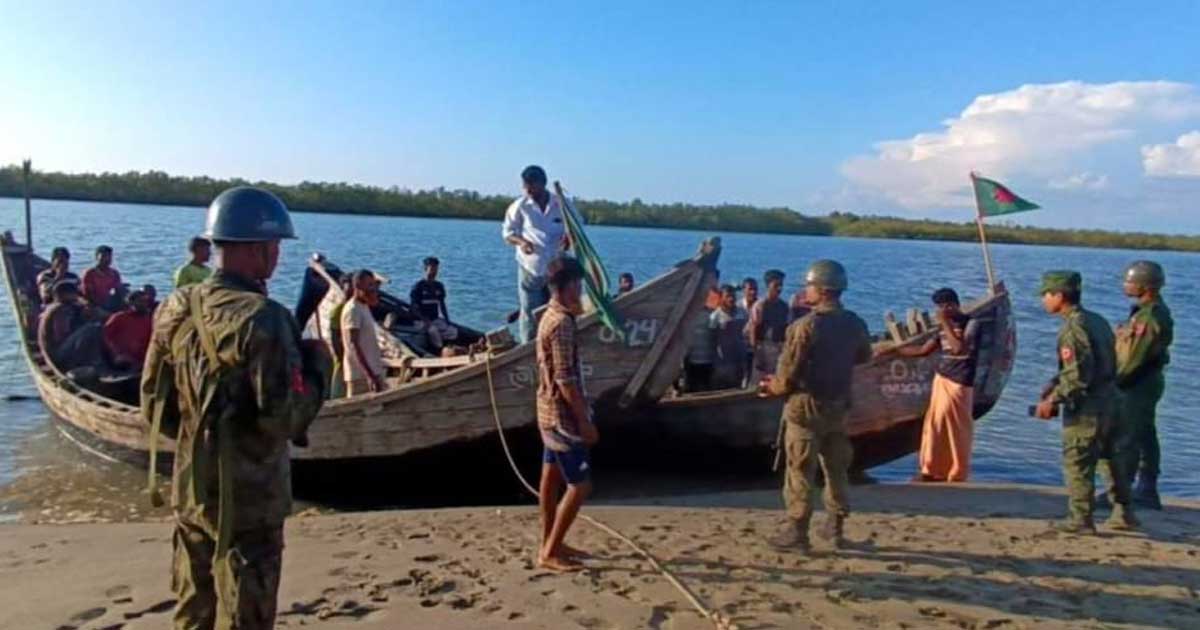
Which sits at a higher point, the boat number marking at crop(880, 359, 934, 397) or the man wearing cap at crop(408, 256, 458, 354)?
the man wearing cap at crop(408, 256, 458, 354)

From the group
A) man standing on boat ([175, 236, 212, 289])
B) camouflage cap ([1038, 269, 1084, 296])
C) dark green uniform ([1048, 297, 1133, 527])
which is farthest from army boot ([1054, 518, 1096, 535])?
man standing on boat ([175, 236, 212, 289])

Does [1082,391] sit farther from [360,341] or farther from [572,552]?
[360,341]

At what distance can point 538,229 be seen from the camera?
8.78 metres

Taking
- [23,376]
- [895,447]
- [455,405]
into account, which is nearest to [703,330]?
[895,447]

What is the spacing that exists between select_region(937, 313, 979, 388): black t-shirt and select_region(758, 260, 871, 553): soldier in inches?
133

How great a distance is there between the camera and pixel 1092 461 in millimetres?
6539

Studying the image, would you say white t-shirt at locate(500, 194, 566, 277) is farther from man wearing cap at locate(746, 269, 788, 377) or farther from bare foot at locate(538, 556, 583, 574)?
bare foot at locate(538, 556, 583, 574)

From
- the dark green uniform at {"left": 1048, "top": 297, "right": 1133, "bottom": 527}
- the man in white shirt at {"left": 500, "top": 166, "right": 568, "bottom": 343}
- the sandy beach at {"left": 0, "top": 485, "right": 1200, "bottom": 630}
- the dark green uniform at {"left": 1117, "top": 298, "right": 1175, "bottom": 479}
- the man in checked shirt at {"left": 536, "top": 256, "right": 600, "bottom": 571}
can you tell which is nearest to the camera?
the sandy beach at {"left": 0, "top": 485, "right": 1200, "bottom": 630}

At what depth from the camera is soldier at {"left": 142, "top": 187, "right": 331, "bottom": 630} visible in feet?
10.2

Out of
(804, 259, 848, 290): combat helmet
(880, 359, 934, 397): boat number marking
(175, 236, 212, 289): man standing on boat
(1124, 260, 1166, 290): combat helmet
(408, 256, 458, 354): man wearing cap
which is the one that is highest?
(1124, 260, 1166, 290): combat helmet

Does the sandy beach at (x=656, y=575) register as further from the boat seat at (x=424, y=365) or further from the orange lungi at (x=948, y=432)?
the boat seat at (x=424, y=365)

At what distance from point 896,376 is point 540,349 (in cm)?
541

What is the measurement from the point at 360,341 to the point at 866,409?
4.81 meters

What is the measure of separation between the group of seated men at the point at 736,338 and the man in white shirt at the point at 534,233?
2766mm
